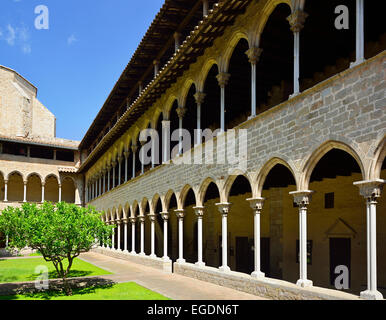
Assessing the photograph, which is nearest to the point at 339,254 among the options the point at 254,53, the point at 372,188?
the point at 372,188

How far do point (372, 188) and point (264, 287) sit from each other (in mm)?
4328

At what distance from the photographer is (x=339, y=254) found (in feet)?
43.0

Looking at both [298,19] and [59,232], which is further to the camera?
[59,232]

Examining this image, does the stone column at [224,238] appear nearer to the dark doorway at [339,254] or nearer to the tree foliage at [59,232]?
the dark doorway at [339,254]

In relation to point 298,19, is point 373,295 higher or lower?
lower

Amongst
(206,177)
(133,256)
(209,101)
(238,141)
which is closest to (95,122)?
(133,256)

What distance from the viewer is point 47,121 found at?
155ft

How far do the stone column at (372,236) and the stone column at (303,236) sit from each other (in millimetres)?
1735

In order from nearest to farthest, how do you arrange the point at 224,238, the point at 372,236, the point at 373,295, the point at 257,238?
the point at 373,295, the point at 372,236, the point at 257,238, the point at 224,238

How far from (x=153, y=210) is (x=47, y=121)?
32.5 m

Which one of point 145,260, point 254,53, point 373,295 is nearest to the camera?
point 373,295

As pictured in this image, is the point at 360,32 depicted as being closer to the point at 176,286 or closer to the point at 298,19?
the point at 298,19

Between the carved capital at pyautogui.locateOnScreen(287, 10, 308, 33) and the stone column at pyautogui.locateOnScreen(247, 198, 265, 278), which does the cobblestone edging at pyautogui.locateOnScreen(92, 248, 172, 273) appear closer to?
the stone column at pyautogui.locateOnScreen(247, 198, 265, 278)
